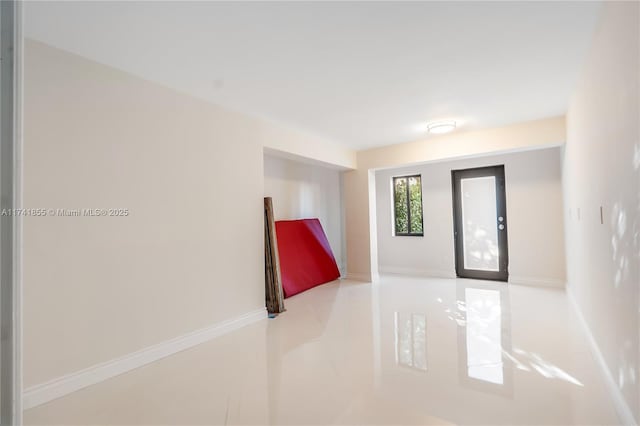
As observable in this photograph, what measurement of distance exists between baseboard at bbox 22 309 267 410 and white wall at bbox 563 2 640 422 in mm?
3038

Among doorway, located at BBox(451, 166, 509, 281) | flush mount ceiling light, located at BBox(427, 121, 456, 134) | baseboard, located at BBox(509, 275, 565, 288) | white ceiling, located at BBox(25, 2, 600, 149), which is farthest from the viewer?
doorway, located at BBox(451, 166, 509, 281)

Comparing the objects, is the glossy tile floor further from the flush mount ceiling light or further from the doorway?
the flush mount ceiling light

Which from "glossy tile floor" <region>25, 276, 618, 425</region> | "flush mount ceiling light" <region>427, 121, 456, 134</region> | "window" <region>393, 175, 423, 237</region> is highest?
"flush mount ceiling light" <region>427, 121, 456, 134</region>

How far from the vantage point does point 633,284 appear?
151 centimetres

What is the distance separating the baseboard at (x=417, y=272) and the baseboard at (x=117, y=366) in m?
3.87

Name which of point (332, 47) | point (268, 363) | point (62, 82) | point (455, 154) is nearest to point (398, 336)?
point (268, 363)

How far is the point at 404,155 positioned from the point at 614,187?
3.49m

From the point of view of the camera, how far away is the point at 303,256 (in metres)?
5.46

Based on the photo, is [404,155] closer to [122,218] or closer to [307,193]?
[307,193]

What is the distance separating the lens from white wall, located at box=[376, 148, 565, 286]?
4918 millimetres

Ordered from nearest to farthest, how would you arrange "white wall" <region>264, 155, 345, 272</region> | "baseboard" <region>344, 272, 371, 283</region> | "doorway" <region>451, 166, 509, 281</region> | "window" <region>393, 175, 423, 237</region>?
"white wall" <region>264, 155, 345, 272</region>, "doorway" <region>451, 166, 509, 281</region>, "baseboard" <region>344, 272, 371, 283</region>, "window" <region>393, 175, 423, 237</region>

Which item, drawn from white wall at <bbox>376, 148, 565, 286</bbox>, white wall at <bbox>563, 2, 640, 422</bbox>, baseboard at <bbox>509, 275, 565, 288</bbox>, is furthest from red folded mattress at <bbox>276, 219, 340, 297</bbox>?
white wall at <bbox>563, 2, 640, 422</bbox>

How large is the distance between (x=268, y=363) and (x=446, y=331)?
5.85 feet

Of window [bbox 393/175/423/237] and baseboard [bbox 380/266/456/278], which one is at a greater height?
window [bbox 393/175/423/237]
